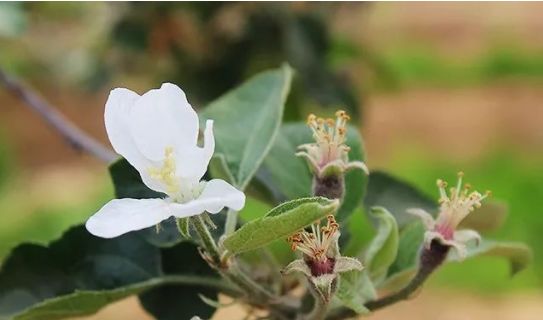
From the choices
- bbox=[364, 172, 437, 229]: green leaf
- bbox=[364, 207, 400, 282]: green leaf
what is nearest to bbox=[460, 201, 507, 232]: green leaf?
bbox=[364, 172, 437, 229]: green leaf

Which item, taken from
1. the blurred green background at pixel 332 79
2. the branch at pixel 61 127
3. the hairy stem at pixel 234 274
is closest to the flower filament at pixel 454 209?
the hairy stem at pixel 234 274

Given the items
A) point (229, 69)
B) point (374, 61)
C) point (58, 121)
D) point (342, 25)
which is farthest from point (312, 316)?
point (342, 25)

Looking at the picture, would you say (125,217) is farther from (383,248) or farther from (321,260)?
(383,248)

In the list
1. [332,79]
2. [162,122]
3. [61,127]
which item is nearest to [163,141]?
[162,122]

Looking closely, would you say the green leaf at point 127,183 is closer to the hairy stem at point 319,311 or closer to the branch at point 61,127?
the hairy stem at point 319,311

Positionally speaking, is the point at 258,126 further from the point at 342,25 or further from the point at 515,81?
the point at 515,81

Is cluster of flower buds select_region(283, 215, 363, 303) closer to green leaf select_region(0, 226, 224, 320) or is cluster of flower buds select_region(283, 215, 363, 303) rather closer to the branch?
green leaf select_region(0, 226, 224, 320)

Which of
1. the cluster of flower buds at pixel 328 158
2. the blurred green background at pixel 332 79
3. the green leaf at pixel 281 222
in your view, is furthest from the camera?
the blurred green background at pixel 332 79

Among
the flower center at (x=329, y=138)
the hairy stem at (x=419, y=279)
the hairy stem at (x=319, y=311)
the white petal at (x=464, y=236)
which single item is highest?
the flower center at (x=329, y=138)
